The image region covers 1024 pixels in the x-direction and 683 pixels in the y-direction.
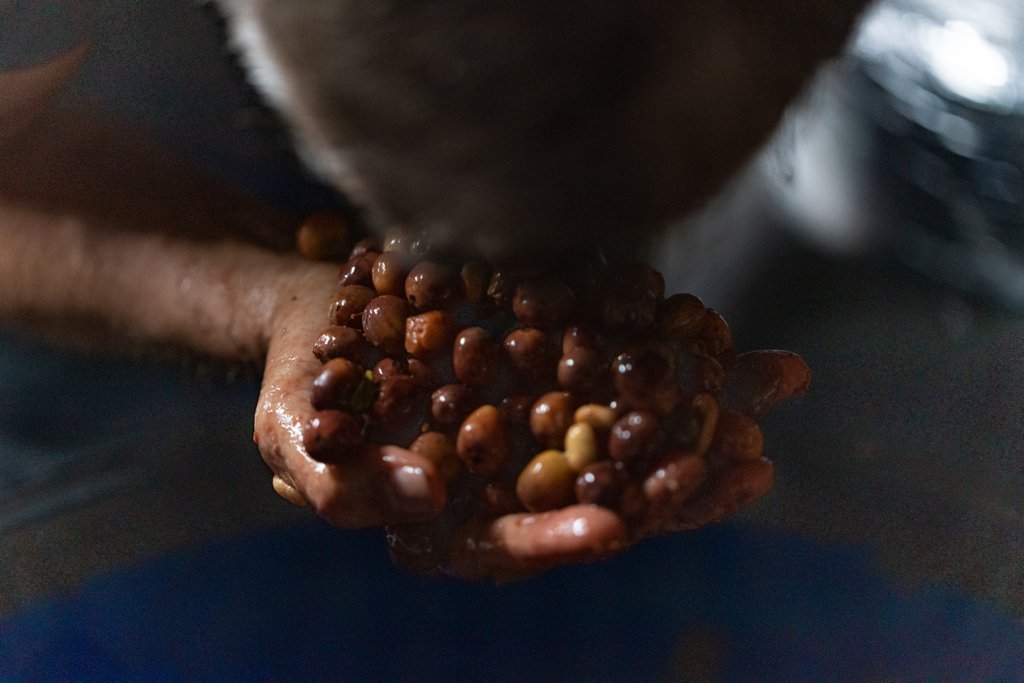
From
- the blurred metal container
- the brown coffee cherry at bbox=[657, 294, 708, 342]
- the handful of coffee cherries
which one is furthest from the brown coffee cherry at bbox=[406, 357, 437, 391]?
the blurred metal container

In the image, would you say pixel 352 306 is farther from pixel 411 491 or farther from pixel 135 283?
pixel 135 283

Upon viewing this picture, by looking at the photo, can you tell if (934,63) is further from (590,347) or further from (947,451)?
(590,347)

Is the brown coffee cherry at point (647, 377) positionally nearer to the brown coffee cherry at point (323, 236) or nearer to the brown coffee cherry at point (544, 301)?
the brown coffee cherry at point (544, 301)

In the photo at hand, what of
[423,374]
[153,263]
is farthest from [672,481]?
[153,263]

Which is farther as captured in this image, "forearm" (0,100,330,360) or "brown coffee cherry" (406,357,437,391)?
"forearm" (0,100,330,360)

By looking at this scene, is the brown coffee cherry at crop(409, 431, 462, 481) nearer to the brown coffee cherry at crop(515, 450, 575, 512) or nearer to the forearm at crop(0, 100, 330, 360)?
the brown coffee cherry at crop(515, 450, 575, 512)

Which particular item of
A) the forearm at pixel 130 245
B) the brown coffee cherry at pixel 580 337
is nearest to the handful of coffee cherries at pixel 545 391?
the brown coffee cherry at pixel 580 337

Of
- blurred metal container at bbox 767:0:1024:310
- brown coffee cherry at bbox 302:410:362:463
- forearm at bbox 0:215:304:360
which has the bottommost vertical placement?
forearm at bbox 0:215:304:360

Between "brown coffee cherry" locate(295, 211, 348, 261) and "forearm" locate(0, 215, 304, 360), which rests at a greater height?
"brown coffee cherry" locate(295, 211, 348, 261)
